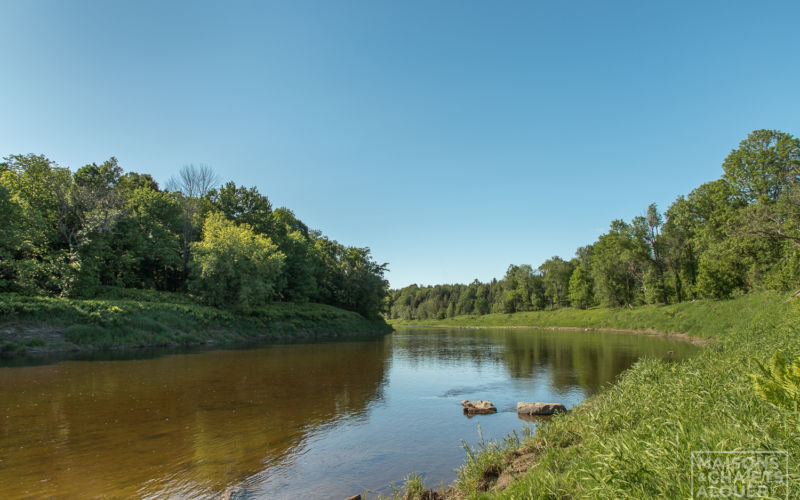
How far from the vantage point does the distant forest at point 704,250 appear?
3194cm

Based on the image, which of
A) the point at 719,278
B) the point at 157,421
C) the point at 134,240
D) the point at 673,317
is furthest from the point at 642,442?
the point at 719,278

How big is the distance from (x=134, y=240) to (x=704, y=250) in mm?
61381

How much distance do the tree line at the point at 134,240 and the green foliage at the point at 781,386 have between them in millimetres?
39676

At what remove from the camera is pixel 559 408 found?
514 inches

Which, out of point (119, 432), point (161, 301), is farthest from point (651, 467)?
point (161, 301)

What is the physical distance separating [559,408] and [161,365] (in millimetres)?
20508

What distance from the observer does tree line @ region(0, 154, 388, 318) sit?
31.6m

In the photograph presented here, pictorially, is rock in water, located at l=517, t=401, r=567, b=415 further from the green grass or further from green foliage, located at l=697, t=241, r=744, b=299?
green foliage, located at l=697, t=241, r=744, b=299

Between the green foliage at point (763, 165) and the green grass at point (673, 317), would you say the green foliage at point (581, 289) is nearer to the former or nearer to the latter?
the green grass at point (673, 317)

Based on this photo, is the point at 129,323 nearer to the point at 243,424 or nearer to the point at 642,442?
the point at 243,424

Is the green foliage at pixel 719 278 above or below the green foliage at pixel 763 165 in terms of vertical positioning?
below

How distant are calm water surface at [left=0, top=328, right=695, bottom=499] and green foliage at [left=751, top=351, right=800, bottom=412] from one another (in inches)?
219

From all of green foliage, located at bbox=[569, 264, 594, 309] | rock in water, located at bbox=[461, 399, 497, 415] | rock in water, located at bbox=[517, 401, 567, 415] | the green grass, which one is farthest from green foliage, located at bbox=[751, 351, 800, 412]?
green foliage, located at bbox=[569, 264, 594, 309]

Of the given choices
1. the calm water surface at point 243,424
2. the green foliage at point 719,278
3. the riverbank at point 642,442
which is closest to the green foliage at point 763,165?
the green foliage at point 719,278
